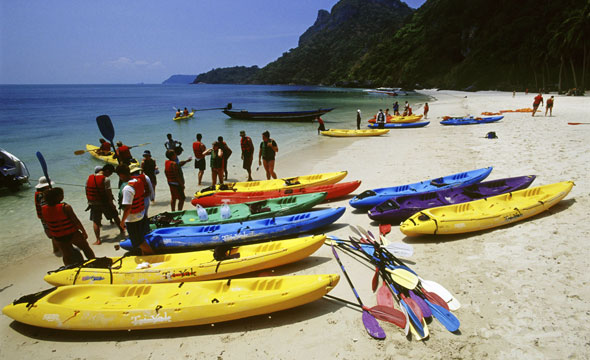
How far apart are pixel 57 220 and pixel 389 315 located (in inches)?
228

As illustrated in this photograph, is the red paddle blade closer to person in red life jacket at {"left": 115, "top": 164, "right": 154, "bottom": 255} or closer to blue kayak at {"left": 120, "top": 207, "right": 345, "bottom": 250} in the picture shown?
blue kayak at {"left": 120, "top": 207, "right": 345, "bottom": 250}

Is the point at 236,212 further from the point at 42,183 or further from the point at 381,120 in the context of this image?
the point at 381,120

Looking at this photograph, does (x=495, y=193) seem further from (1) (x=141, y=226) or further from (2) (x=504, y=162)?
(1) (x=141, y=226)

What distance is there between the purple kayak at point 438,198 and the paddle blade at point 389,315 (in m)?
3.05

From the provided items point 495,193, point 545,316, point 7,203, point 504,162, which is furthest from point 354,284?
point 7,203

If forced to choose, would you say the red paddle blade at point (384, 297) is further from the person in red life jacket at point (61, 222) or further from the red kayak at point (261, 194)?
the person in red life jacket at point (61, 222)

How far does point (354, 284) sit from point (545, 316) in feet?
8.75

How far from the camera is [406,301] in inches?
180

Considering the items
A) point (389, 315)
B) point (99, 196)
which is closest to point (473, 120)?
point (389, 315)

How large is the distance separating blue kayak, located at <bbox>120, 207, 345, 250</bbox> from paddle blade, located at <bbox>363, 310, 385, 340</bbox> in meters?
2.59

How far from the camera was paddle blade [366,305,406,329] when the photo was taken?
168 inches

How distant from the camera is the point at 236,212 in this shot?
25.3ft

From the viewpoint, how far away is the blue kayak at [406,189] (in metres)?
8.05

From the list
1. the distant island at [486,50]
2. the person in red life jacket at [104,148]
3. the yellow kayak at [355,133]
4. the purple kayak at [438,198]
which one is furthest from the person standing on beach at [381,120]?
the distant island at [486,50]
